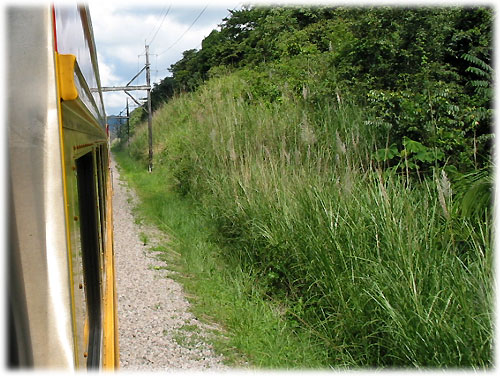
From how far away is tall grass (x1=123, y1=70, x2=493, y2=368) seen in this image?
2869 millimetres

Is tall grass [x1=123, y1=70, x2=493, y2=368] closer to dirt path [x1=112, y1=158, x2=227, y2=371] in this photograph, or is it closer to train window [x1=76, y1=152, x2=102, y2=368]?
dirt path [x1=112, y1=158, x2=227, y2=371]

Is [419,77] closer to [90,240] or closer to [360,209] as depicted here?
[360,209]

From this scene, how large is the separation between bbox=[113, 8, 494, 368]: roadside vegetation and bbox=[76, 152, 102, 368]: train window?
183 cm

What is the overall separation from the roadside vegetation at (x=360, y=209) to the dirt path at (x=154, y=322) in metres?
0.25

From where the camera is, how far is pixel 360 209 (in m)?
4.09

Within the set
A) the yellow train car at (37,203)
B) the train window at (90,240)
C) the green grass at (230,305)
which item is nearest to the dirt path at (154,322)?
the green grass at (230,305)

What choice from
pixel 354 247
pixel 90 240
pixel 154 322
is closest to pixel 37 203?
pixel 90 240

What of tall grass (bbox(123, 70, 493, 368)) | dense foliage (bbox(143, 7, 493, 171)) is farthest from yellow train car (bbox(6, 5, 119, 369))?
dense foliage (bbox(143, 7, 493, 171))

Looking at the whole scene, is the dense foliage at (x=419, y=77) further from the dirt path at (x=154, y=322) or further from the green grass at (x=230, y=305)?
the dirt path at (x=154, y=322)

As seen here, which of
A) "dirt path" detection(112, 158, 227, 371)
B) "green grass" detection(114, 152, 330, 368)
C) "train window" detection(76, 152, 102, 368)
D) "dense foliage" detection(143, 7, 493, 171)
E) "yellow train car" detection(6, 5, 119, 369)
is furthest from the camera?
"dense foliage" detection(143, 7, 493, 171)

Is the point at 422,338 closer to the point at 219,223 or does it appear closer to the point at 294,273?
the point at 294,273

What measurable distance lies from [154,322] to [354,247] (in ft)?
7.46

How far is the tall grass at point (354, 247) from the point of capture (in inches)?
113

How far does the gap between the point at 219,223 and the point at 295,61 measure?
6132 mm
